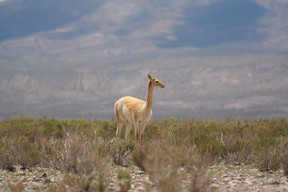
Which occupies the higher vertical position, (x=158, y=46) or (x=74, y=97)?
(x=158, y=46)

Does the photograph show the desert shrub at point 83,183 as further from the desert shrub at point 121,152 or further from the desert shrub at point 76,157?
the desert shrub at point 121,152

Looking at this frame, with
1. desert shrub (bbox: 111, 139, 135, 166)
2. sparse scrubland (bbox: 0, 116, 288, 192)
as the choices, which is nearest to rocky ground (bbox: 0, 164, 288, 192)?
sparse scrubland (bbox: 0, 116, 288, 192)

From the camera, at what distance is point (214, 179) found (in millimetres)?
10031

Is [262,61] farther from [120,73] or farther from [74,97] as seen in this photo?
[74,97]

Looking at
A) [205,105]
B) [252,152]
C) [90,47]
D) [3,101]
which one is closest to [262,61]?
[205,105]

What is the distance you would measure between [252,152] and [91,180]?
461cm

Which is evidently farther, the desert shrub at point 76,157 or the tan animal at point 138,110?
the tan animal at point 138,110

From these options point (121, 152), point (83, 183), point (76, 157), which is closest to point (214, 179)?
point (76, 157)

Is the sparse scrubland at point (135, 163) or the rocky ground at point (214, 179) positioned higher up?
the sparse scrubland at point (135, 163)

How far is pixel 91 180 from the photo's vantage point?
8.71 m

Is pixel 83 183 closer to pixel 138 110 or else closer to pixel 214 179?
pixel 214 179

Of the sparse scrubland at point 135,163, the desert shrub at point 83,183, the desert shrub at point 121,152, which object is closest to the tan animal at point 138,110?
the desert shrub at point 121,152

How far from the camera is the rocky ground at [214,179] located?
30.7 ft

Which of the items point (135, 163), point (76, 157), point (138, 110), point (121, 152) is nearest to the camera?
point (76, 157)
